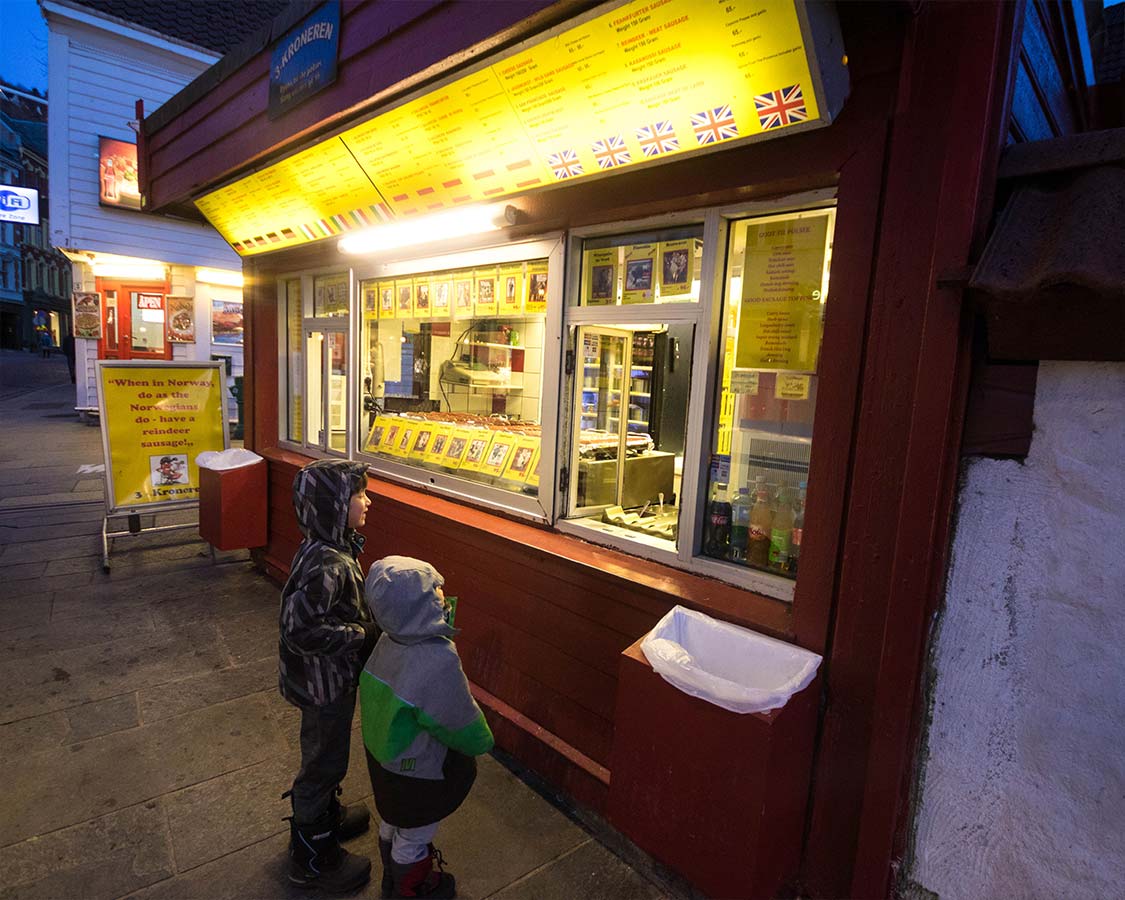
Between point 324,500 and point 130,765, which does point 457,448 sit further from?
point 130,765

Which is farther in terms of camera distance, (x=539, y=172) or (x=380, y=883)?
(x=539, y=172)

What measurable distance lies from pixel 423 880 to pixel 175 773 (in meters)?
1.64

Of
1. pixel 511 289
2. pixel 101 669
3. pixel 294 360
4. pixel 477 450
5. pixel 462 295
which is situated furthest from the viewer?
pixel 294 360

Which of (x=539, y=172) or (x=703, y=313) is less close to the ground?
(x=539, y=172)

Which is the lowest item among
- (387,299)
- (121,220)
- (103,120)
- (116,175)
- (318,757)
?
(318,757)

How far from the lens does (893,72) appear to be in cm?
217

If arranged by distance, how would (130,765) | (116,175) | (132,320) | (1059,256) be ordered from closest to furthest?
1. (1059,256)
2. (130,765)
3. (116,175)
4. (132,320)

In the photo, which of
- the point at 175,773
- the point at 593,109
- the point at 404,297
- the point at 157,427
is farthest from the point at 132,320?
the point at 593,109

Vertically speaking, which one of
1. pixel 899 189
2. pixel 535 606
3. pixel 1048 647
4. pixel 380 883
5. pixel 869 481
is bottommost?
pixel 380 883

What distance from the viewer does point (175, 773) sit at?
3246 mm

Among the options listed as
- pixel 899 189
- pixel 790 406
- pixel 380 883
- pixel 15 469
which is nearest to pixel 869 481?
pixel 790 406

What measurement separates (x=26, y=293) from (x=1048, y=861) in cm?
6240

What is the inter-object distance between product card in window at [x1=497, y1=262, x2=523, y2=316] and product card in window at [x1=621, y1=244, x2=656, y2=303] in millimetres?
938

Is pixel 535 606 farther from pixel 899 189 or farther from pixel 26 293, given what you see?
pixel 26 293
